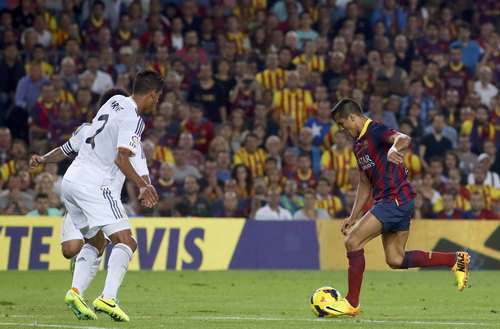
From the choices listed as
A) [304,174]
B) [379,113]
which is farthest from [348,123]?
Answer: [379,113]

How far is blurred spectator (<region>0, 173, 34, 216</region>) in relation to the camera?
16797 mm

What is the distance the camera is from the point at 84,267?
29.9 ft

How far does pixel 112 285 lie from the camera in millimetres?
8562

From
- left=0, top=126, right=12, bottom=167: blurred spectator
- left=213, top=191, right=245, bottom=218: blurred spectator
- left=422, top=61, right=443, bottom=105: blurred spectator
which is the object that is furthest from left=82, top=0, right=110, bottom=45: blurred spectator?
left=422, top=61, right=443, bottom=105: blurred spectator

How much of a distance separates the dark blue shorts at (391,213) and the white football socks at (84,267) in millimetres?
2604

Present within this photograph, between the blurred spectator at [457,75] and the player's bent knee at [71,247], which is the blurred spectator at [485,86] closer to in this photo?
the blurred spectator at [457,75]

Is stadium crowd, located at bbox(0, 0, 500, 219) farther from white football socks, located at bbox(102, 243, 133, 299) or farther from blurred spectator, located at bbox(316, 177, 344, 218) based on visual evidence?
white football socks, located at bbox(102, 243, 133, 299)

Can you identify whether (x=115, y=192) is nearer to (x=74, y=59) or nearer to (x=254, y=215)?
(x=254, y=215)

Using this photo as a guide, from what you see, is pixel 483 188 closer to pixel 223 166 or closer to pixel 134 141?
pixel 223 166

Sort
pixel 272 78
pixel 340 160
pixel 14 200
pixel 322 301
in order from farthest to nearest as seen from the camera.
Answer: pixel 272 78 → pixel 340 160 → pixel 14 200 → pixel 322 301

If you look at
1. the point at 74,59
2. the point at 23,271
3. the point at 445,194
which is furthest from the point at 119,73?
the point at 445,194

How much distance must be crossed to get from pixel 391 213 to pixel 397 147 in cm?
83

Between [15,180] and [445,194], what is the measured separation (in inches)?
292

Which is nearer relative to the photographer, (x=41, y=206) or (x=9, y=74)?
(x=41, y=206)
